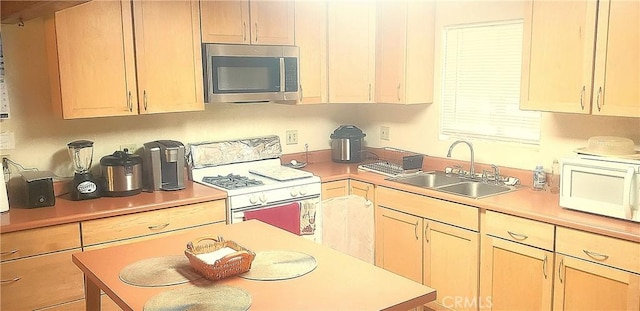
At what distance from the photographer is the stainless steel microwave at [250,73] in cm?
354

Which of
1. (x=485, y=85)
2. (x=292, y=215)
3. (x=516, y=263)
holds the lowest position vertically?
(x=516, y=263)

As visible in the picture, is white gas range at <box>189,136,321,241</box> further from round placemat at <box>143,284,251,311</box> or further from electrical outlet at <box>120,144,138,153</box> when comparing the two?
round placemat at <box>143,284,251,311</box>

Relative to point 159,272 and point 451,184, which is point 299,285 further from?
point 451,184

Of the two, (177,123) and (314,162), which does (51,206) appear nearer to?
(177,123)

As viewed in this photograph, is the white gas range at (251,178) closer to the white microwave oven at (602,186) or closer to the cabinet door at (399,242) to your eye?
the cabinet door at (399,242)

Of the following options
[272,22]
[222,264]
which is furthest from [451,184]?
[222,264]

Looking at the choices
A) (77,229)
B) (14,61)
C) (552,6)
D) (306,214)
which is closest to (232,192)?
(306,214)

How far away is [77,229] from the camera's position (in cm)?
294

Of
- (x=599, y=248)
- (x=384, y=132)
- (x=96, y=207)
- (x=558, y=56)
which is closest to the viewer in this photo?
(x=599, y=248)

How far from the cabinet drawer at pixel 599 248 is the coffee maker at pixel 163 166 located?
2233 mm

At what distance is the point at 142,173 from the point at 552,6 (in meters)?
2.57

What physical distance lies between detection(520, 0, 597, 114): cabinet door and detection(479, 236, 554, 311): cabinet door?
789mm

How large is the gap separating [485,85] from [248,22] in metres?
1.65

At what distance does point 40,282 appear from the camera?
113 inches
